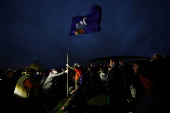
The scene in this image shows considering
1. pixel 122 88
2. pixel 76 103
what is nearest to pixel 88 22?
pixel 122 88

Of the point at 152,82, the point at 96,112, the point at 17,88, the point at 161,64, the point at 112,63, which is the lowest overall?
the point at 96,112

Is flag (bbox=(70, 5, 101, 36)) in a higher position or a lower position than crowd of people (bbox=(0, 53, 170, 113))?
higher

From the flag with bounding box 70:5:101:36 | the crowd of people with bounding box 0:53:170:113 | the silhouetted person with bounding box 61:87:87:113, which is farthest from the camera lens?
the flag with bounding box 70:5:101:36

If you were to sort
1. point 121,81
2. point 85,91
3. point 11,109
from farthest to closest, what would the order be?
point 85,91 < point 121,81 < point 11,109

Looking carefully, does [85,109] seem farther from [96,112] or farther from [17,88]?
[17,88]

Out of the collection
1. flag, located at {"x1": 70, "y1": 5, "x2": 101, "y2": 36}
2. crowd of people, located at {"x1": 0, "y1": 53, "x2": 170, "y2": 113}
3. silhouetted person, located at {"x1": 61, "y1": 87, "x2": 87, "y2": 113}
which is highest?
flag, located at {"x1": 70, "y1": 5, "x2": 101, "y2": 36}

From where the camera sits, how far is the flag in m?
5.56

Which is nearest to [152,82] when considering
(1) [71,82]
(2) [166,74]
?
(2) [166,74]

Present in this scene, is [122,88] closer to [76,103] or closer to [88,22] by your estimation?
[76,103]

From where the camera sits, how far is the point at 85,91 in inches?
251

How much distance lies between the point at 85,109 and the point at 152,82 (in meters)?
3.91

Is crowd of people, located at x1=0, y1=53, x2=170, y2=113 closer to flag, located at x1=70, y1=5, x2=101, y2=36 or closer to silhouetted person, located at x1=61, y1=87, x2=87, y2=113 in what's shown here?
silhouetted person, located at x1=61, y1=87, x2=87, y2=113

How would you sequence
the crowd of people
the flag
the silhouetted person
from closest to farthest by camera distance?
the crowd of people, the silhouetted person, the flag

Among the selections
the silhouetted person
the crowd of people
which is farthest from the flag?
the silhouetted person
